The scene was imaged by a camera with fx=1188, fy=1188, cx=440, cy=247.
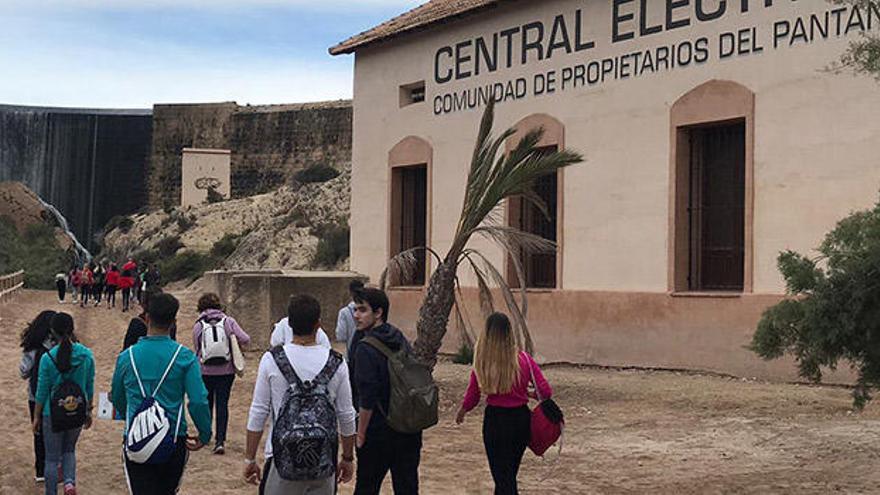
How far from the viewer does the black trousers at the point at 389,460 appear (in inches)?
261

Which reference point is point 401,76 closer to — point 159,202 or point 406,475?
point 406,475

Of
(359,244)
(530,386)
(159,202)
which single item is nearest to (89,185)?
(159,202)

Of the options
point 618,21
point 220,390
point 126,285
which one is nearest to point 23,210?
point 126,285

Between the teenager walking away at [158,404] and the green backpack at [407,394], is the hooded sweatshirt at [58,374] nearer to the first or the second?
the teenager walking away at [158,404]

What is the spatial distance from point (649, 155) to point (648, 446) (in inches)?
280

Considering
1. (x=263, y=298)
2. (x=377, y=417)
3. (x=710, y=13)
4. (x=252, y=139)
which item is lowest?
(x=377, y=417)

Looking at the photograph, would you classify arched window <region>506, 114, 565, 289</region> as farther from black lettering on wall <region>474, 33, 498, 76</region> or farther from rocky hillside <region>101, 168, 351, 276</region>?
A: rocky hillside <region>101, 168, 351, 276</region>

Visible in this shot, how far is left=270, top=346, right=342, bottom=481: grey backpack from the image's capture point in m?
5.50

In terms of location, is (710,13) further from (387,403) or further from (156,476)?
(156,476)

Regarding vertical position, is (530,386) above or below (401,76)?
below

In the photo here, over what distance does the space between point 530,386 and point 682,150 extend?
1083cm

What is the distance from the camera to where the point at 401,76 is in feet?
76.9

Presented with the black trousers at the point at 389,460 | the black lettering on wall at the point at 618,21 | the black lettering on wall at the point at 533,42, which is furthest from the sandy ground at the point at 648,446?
the black lettering on wall at the point at 533,42

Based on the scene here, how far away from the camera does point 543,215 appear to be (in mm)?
20250
